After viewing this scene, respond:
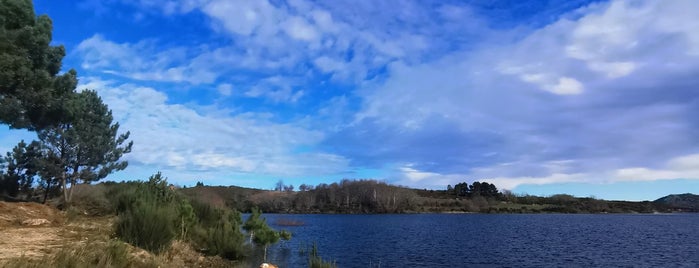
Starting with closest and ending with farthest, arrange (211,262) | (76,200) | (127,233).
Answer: (127,233) < (211,262) < (76,200)

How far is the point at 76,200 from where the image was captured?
31.2 metres

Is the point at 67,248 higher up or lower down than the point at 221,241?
higher up

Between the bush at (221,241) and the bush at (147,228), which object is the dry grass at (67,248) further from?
the bush at (221,241)

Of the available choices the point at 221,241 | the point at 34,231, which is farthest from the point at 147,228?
the point at 221,241

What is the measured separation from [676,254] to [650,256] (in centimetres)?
372

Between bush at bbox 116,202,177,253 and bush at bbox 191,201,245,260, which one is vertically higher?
bush at bbox 116,202,177,253

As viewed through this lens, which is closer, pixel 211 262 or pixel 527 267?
pixel 211 262

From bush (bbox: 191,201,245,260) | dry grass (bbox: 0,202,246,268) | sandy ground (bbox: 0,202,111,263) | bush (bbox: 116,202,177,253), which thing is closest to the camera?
dry grass (bbox: 0,202,246,268)

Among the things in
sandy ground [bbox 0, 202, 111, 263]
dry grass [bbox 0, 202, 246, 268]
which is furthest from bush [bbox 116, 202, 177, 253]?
sandy ground [bbox 0, 202, 111, 263]

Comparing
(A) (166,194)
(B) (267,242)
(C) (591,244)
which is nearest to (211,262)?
(A) (166,194)

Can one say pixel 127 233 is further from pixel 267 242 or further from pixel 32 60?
pixel 267 242

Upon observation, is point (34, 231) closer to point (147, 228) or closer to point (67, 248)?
point (147, 228)

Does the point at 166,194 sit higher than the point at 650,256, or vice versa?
the point at 166,194

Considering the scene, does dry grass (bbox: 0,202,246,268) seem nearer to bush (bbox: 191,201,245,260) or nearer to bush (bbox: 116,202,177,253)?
bush (bbox: 116,202,177,253)
